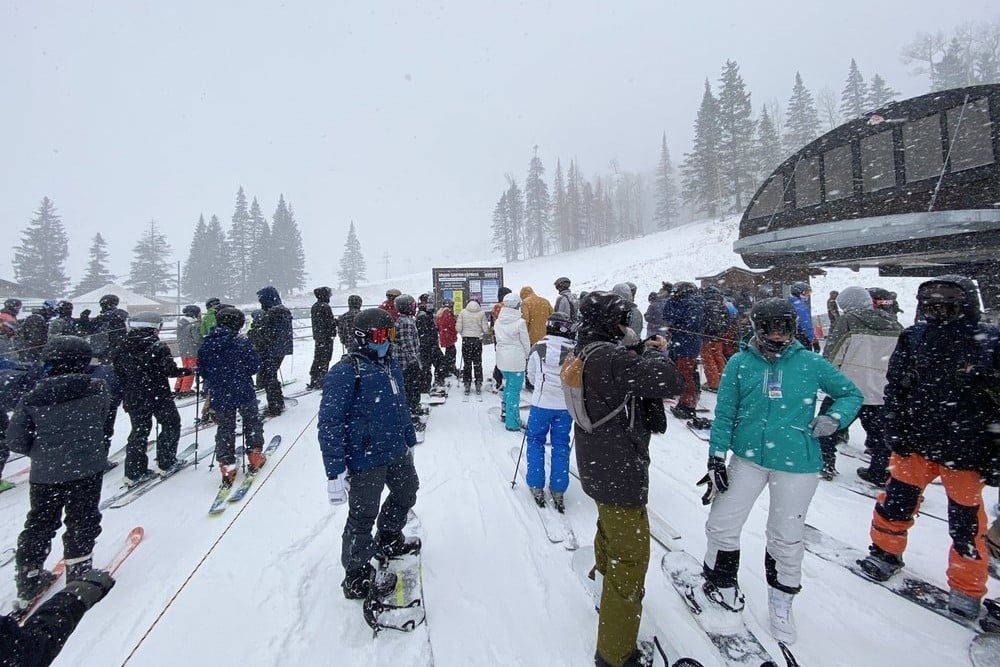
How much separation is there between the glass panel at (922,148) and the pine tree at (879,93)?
1882 inches

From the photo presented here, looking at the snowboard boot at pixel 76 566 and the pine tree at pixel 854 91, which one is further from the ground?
the pine tree at pixel 854 91

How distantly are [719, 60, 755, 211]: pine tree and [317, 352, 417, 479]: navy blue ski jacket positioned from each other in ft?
156

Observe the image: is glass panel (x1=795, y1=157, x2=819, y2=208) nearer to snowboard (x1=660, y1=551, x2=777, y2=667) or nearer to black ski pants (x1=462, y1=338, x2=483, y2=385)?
black ski pants (x1=462, y1=338, x2=483, y2=385)

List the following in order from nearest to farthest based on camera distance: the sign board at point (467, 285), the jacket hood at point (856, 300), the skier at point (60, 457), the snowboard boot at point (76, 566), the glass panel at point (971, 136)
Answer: the skier at point (60, 457) < the snowboard boot at point (76, 566) < the jacket hood at point (856, 300) < the glass panel at point (971, 136) < the sign board at point (467, 285)

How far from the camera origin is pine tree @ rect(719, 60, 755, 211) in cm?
4156

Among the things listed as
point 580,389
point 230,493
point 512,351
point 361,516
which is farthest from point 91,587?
point 512,351

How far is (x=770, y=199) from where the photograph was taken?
9.85m

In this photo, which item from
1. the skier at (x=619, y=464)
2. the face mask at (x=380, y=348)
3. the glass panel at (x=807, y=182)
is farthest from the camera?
the glass panel at (x=807, y=182)

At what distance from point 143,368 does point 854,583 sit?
793 centimetres

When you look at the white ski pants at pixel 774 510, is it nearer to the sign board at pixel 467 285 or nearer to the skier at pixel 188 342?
the skier at pixel 188 342

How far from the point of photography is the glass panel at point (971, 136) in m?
6.37

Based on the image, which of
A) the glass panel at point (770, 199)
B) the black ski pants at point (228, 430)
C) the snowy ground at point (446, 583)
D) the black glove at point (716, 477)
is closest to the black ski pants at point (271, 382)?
the snowy ground at point (446, 583)

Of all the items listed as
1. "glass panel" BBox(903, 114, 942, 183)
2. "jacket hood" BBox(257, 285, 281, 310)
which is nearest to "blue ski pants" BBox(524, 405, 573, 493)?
"jacket hood" BBox(257, 285, 281, 310)

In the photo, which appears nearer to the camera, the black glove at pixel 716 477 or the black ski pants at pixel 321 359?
the black glove at pixel 716 477
